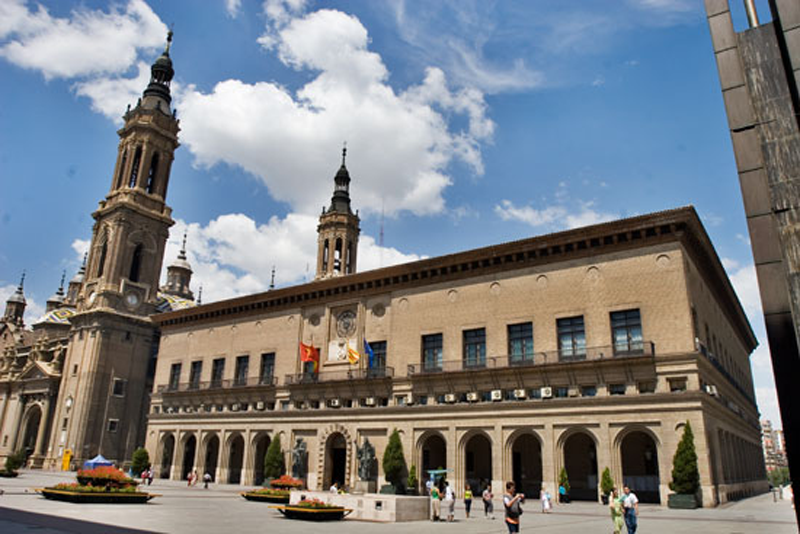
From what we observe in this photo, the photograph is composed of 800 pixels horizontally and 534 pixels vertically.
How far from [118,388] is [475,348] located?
44845mm

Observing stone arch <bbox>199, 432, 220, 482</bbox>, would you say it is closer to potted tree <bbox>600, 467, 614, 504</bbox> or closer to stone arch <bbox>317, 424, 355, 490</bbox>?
stone arch <bbox>317, 424, 355, 490</bbox>

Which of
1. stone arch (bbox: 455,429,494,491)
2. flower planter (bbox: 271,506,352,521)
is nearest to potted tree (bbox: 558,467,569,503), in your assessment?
stone arch (bbox: 455,429,494,491)

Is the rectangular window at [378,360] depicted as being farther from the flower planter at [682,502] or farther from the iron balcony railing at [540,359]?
the flower planter at [682,502]

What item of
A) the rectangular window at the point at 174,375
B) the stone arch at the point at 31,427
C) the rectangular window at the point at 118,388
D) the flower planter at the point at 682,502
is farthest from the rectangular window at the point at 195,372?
the flower planter at the point at 682,502

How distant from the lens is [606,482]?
30.7m

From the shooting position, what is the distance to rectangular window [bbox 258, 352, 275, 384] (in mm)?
48969

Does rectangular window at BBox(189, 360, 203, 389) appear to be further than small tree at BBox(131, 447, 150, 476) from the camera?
Yes

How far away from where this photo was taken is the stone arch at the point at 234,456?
49.9m

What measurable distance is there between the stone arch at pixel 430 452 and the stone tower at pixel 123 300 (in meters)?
39.6

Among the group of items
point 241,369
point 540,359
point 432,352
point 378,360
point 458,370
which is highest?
point 241,369

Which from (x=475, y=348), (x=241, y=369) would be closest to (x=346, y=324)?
(x=475, y=348)

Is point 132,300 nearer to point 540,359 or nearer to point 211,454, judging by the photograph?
point 211,454

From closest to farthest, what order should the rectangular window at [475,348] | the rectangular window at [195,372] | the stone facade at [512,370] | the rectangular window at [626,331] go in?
the stone facade at [512,370], the rectangular window at [626,331], the rectangular window at [475,348], the rectangular window at [195,372]

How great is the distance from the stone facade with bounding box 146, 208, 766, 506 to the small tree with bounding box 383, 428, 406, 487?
0.70 m
